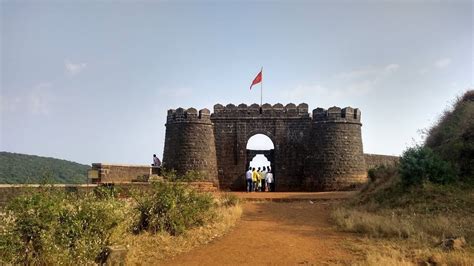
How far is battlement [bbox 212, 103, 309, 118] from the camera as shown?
78.9 feet

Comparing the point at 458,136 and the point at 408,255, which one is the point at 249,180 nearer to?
the point at 458,136

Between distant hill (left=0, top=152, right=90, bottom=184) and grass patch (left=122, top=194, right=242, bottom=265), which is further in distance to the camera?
distant hill (left=0, top=152, right=90, bottom=184)

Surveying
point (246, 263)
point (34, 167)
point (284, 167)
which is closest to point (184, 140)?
point (284, 167)

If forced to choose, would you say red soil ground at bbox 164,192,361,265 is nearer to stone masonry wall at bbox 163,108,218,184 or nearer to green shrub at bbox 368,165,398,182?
green shrub at bbox 368,165,398,182

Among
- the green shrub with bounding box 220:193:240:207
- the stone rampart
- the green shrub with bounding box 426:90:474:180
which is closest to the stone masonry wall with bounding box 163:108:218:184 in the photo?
the green shrub with bounding box 220:193:240:207

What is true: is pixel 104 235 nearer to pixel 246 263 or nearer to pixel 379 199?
pixel 246 263

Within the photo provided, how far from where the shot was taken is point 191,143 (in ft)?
75.9

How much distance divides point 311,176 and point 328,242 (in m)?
14.2

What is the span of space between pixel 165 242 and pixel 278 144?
15.4 metres

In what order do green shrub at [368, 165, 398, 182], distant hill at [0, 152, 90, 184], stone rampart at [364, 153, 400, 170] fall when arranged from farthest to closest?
distant hill at [0, 152, 90, 184]
stone rampart at [364, 153, 400, 170]
green shrub at [368, 165, 398, 182]

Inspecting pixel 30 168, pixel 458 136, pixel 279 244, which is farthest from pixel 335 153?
pixel 30 168

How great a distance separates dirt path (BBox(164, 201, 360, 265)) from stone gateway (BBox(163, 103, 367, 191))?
32.9ft

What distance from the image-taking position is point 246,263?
25.0 ft

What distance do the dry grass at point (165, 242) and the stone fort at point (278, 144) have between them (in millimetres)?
12227
